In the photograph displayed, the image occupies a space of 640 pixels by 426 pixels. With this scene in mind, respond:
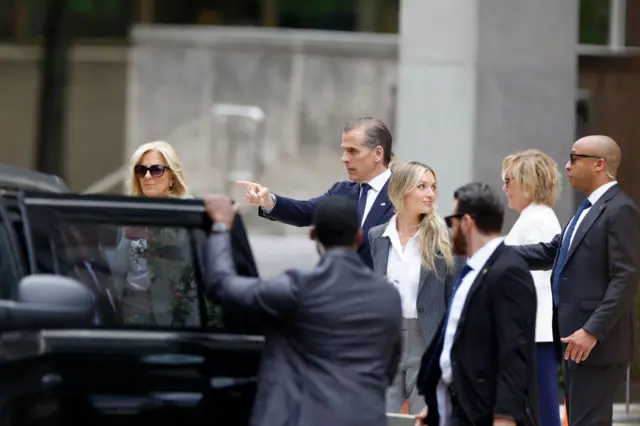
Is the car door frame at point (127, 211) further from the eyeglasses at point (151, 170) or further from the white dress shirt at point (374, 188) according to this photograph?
the white dress shirt at point (374, 188)

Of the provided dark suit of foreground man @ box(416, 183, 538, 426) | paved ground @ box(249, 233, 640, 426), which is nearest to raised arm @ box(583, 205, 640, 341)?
dark suit of foreground man @ box(416, 183, 538, 426)

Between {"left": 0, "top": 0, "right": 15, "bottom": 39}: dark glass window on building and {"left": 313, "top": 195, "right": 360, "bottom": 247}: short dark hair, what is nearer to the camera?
{"left": 313, "top": 195, "right": 360, "bottom": 247}: short dark hair

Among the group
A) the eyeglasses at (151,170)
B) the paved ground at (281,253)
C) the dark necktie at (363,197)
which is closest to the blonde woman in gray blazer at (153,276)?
the eyeglasses at (151,170)

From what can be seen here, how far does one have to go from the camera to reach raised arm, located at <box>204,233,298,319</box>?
5.23m

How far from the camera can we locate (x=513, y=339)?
18.8ft

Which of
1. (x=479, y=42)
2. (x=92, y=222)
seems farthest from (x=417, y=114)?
(x=92, y=222)

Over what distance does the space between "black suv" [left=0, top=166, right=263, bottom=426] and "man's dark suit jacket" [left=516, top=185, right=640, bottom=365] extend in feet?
8.64

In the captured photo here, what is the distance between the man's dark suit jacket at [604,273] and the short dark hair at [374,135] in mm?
1064

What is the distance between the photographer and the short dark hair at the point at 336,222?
538cm

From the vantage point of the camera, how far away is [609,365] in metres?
7.83

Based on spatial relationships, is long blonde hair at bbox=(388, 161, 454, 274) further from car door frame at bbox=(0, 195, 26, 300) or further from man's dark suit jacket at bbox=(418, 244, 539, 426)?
car door frame at bbox=(0, 195, 26, 300)

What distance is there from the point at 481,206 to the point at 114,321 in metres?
1.49

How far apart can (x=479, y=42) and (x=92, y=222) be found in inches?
274

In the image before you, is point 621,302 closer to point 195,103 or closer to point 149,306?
point 149,306
